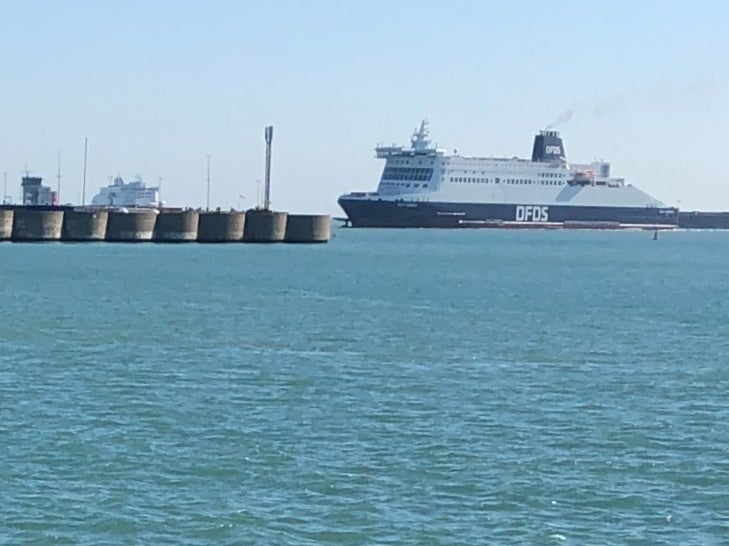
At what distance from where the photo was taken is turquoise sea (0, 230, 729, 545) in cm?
1225

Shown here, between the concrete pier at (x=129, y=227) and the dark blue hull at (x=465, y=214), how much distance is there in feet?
116

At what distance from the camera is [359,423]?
1656 centimetres

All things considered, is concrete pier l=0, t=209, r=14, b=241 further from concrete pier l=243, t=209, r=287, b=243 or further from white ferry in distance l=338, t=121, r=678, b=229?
white ferry in distance l=338, t=121, r=678, b=229

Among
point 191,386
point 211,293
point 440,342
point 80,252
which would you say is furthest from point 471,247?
point 191,386

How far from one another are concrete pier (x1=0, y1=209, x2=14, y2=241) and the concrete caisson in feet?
45.2

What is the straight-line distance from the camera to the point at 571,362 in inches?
908

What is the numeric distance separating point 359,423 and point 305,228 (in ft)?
188

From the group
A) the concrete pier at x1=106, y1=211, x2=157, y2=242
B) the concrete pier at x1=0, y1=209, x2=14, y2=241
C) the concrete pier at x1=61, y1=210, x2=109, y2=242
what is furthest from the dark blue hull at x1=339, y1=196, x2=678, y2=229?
the concrete pier at x1=0, y1=209, x2=14, y2=241

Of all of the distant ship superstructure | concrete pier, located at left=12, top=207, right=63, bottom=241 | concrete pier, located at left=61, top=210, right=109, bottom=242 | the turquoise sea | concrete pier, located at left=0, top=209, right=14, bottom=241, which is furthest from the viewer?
the distant ship superstructure

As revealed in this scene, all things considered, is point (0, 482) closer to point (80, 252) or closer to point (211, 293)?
point (211, 293)

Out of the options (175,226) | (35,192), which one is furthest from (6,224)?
(35,192)

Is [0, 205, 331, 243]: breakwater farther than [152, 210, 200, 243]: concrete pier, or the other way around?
[152, 210, 200, 243]: concrete pier

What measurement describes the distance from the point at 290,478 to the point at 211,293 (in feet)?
84.0

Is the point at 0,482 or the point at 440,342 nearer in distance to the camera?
the point at 0,482
